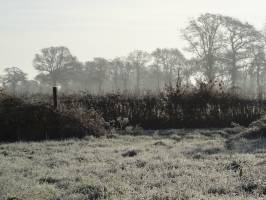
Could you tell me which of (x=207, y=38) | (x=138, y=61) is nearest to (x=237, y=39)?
(x=207, y=38)

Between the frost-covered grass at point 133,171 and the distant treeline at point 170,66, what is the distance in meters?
40.8

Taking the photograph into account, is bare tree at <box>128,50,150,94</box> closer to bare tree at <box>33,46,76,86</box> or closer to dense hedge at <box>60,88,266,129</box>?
bare tree at <box>33,46,76,86</box>

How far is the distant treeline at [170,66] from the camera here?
198 feet

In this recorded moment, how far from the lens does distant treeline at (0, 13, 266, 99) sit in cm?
6025

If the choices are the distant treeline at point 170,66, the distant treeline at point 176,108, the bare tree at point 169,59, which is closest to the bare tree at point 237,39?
the distant treeline at point 170,66

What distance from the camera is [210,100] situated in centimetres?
2347

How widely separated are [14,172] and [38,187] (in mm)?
1792

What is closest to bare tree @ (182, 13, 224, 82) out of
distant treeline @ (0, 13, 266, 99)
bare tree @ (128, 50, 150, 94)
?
distant treeline @ (0, 13, 266, 99)

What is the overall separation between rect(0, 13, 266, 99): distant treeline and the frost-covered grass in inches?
1606

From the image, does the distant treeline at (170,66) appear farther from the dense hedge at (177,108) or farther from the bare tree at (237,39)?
the dense hedge at (177,108)

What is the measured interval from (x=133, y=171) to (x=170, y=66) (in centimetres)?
7287

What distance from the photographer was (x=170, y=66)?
3223 inches

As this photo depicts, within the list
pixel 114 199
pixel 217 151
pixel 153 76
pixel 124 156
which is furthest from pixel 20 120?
pixel 153 76

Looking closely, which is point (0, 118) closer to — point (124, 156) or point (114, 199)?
point (124, 156)
